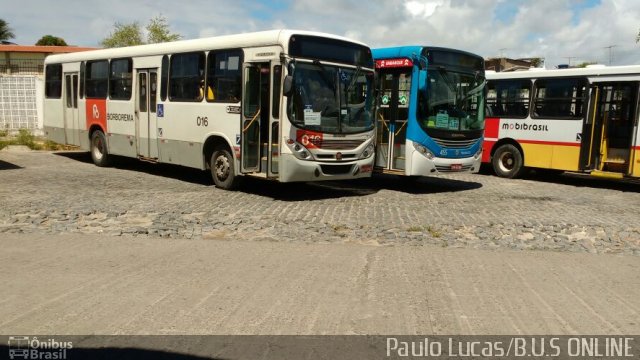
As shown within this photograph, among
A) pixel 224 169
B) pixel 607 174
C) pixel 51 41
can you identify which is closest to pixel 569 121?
pixel 607 174

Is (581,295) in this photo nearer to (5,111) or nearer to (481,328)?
(481,328)

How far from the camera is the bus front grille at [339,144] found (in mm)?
10259

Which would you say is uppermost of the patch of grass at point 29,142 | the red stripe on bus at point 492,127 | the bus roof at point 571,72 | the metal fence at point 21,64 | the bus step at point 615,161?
the metal fence at point 21,64

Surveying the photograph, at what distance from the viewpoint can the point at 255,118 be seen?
1043 centimetres

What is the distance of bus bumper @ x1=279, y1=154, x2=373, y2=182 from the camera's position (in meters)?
9.96

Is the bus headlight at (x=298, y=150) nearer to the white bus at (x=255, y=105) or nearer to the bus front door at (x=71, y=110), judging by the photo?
the white bus at (x=255, y=105)

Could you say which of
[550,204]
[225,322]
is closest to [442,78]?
[550,204]

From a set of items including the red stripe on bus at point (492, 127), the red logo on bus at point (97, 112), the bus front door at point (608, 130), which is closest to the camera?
the bus front door at point (608, 130)

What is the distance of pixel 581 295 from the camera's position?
209 inches

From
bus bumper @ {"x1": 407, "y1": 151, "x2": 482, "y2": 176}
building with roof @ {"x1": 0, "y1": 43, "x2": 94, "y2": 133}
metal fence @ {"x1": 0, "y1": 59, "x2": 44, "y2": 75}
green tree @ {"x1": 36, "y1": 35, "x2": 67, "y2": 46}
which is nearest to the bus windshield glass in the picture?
bus bumper @ {"x1": 407, "y1": 151, "x2": 482, "y2": 176}

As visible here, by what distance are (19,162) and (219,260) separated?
12677 mm

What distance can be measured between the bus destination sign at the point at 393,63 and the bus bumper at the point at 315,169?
2.41 m

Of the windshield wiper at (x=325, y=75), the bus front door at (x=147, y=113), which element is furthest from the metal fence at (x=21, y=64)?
the windshield wiper at (x=325, y=75)

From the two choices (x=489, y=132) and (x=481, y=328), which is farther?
(x=489, y=132)
